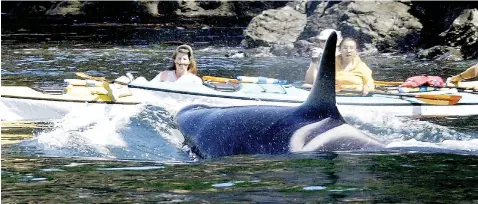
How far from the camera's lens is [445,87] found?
14586 millimetres

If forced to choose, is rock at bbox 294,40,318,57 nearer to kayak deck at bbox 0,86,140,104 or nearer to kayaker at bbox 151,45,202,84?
kayaker at bbox 151,45,202,84

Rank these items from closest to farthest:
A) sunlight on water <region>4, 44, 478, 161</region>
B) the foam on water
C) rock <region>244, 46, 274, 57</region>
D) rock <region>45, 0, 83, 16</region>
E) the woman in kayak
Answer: the foam on water < sunlight on water <region>4, 44, 478, 161</region> < the woman in kayak < rock <region>244, 46, 274, 57</region> < rock <region>45, 0, 83, 16</region>

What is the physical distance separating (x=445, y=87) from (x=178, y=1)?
1367 inches

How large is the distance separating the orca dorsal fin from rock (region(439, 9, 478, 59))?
648 inches

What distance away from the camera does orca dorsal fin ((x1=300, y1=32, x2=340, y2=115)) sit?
294 inches

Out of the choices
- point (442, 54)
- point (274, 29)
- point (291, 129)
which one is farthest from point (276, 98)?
point (274, 29)

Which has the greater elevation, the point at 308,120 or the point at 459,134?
the point at 308,120

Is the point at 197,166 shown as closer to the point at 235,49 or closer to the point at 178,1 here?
the point at 235,49

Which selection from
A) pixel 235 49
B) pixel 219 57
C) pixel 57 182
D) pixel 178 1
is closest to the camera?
pixel 57 182

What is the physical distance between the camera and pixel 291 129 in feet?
A: 25.8

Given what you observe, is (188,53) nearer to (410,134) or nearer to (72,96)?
(72,96)

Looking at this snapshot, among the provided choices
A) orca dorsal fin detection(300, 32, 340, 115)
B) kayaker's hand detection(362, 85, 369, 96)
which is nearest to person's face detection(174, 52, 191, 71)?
kayaker's hand detection(362, 85, 369, 96)

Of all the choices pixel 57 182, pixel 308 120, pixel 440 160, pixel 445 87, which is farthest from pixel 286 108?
pixel 445 87

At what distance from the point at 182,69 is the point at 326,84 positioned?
7.07 meters
